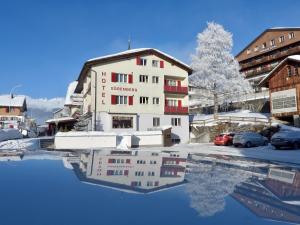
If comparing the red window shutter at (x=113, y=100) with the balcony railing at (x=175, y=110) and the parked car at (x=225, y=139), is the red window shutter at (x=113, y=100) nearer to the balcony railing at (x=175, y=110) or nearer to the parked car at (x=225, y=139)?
the balcony railing at (x=175, y=110)

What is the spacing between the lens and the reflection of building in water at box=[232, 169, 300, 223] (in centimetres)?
590

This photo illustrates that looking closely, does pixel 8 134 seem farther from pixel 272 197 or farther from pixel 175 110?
pixel 272 197

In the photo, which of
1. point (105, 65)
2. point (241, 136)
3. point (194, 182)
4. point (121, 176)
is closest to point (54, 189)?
point (121, 176)

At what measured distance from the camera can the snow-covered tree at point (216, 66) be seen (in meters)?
47.0

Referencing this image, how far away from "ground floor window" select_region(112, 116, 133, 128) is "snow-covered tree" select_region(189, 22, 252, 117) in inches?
495

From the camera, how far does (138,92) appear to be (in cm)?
4303

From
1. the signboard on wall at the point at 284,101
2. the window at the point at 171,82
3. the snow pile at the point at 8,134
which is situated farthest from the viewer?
the window at the point at 171,82

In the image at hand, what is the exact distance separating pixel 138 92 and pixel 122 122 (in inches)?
187

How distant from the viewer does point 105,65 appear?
41.7 metres

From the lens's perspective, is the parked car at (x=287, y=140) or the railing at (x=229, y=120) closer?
the parked car at (x=287, y=140)

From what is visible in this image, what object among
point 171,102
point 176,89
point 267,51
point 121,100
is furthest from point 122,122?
point 267,51

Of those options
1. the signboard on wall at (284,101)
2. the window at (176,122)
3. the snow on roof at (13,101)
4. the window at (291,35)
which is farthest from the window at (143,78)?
the snow on roof at (13,101)

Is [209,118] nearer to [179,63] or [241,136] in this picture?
[179,63]

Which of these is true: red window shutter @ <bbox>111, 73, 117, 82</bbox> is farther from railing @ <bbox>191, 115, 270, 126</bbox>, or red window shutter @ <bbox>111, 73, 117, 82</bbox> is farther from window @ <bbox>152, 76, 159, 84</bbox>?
railing @ <bbox>191, 115, 270, 126</bbox>
